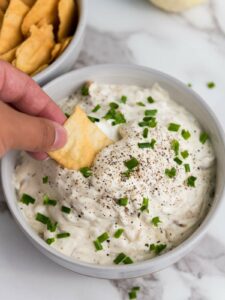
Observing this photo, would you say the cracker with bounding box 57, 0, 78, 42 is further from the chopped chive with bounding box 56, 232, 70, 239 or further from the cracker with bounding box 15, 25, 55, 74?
the chopped chive with bounding box 56, 232, 70, 239

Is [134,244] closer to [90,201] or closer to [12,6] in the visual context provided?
[90,201]

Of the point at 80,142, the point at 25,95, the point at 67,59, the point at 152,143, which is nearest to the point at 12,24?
the point at 67,59

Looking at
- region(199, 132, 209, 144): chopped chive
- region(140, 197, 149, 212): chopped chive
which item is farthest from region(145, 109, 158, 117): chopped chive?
region(140, 197, 149, 212): chopped chive

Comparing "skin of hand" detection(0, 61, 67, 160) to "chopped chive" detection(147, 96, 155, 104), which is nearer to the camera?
"skin of hand" detection(0, 61, 67, 160)

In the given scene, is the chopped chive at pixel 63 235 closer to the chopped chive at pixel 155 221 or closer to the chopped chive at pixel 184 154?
the chopped chive at pixel 155 221

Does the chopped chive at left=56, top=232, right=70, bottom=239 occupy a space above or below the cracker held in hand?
below

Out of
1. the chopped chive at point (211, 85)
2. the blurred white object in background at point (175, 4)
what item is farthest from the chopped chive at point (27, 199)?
the blurred white object in background at point (175, 4)
